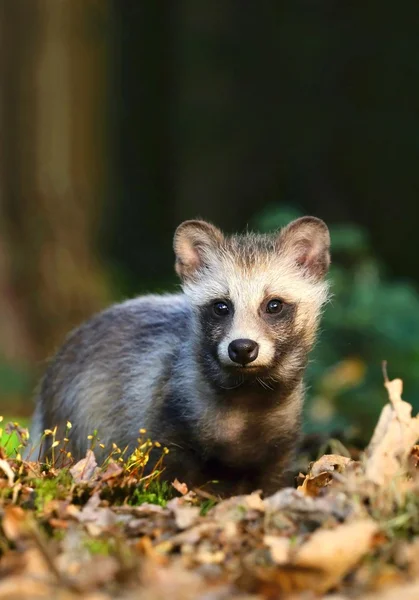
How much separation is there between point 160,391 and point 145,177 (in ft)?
41.6

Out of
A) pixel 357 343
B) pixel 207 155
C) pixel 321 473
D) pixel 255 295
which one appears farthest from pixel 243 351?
pixel 207 155

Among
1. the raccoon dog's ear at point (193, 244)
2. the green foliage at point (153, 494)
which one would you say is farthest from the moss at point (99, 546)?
the raccoon dog's ear at point (193, 244)

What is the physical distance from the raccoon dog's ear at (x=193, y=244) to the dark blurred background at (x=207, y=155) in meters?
2.67

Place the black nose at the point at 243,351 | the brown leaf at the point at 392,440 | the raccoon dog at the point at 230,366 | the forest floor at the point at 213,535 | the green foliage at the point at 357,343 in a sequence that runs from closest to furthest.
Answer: the forest floor at the point at 213,535
the brown leaf at the point at 392,440
the black nose at the point at 243,351
the raccoon dog at the point at 230,366
the green foliage at the point at 357,343

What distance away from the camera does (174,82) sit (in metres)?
18.3

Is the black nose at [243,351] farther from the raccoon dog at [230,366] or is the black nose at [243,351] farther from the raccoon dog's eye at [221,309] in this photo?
the raccoon dog's eye at [221,309]

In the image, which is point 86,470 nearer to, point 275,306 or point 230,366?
point 230,366

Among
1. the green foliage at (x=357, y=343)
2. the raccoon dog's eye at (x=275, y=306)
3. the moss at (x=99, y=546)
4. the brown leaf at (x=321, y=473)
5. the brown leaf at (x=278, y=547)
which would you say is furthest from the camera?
the green foliage at (x=357, y=343)

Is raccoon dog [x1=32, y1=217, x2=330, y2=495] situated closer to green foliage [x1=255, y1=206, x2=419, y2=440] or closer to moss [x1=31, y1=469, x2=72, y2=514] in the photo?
moss [x1=31, y1=469, x2=72, y2=514]

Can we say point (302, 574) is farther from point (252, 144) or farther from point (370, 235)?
point (252, 144)

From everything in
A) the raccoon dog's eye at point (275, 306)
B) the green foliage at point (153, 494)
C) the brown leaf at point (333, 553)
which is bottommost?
the green foliage at point (153, 494)

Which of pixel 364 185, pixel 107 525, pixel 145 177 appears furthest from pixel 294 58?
pixel 107 525

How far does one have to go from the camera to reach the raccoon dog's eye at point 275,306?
243 inches

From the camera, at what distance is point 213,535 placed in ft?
13.7
